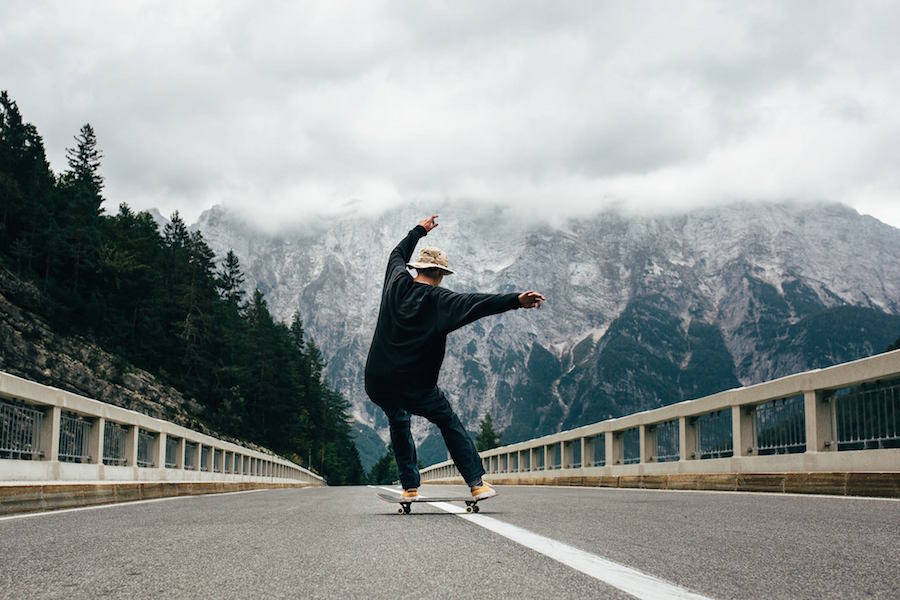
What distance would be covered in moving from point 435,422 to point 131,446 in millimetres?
10184

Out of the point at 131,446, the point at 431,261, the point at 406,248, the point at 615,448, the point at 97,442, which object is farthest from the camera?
the point at 615,448

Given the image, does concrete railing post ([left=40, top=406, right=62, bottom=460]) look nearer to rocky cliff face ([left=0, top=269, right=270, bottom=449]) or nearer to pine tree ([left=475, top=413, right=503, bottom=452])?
rocky cliff face ([left=0, top=269, right=270, bottom=449])

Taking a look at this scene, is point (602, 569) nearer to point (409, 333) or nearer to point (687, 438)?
point (409, 333)

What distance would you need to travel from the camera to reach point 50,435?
1305 cm

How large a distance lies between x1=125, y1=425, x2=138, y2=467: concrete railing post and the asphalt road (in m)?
8.91

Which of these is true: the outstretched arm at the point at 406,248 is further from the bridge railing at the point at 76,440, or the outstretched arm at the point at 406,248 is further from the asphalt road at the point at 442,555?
the bridge railing at the point at 76,440

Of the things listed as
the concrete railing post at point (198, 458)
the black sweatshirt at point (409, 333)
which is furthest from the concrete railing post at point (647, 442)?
the black sweatshirt at point (409, 333)

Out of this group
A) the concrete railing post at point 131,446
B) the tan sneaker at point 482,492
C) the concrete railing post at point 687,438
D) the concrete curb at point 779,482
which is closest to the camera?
the tan sneaker at point 482,492

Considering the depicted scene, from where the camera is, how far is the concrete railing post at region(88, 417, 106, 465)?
1498 cm

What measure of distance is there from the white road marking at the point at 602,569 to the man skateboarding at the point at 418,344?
2075mm

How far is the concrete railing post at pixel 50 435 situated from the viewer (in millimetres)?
13039

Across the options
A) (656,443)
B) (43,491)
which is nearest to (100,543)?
(43,491)

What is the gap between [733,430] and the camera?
15281mm

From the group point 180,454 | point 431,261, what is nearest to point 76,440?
point 180,454
